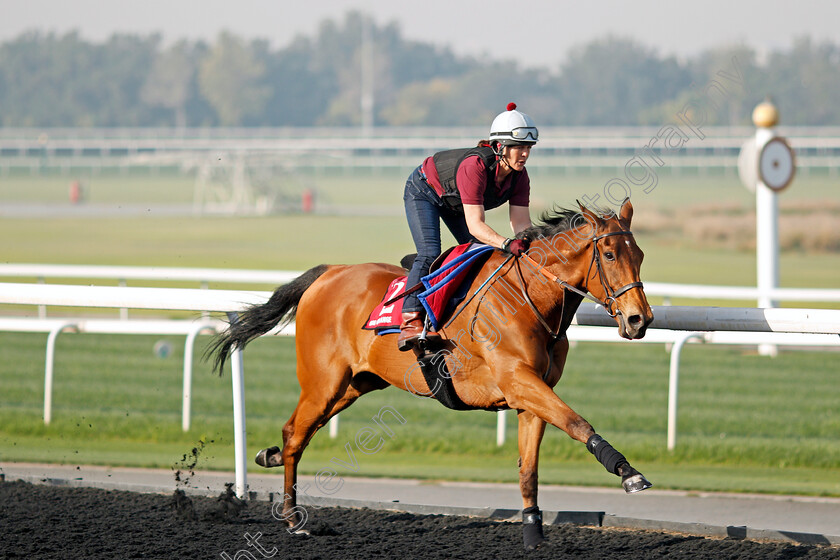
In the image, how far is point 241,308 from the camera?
5.51 metres

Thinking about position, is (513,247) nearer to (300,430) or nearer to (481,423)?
(300,430)

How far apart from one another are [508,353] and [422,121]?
81.6m

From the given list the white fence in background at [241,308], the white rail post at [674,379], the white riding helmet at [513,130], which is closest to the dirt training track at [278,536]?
the white fence in background at [241,308]

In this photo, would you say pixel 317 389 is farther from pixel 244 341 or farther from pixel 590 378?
pixel 590 378

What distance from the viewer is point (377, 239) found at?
32750 mm

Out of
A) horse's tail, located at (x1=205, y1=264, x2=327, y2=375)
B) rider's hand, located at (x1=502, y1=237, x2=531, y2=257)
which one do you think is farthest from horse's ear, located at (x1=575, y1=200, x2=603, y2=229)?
horse's tail, located at (x1=205, y1=264, x2=327, y2=375)

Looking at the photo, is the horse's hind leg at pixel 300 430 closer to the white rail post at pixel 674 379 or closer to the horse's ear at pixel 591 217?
the horse's ear at pixel 591 217

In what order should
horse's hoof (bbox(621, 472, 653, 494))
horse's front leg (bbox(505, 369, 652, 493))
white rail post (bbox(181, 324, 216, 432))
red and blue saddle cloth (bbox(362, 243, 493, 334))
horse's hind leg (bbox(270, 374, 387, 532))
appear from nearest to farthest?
1. horse's hoof (bbox(621, 472, 653, 494))
2. horse's front leg (bbox(505, 369, 652, 493))
3. red and blue saddle cloth (bbox(362, 243, 493, 334))
4. horse's hind leg (bbox(270, 374, 387, 532))
5. white rail post (bbox(181, 324, 216, 432))

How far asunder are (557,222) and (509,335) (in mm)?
542

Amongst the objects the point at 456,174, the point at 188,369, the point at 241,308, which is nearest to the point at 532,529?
the point at 456,174

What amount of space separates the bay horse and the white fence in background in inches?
17.8

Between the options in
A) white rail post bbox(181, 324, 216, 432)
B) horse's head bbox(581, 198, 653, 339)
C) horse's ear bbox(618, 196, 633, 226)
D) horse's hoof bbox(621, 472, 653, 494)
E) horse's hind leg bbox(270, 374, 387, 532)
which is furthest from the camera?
white rail post bbox(181, 324, 216, 432)

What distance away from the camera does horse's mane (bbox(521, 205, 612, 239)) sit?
4.41 m

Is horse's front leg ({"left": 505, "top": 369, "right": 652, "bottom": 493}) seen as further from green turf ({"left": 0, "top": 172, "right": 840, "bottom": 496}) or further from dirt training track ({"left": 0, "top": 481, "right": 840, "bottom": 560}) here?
green turf ({"left": 0, "top": 172, "right": 840, "bottom": 496})
